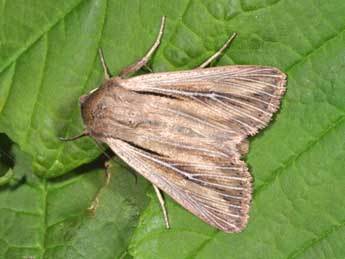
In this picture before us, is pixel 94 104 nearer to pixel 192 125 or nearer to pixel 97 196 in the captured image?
pixel 192 125

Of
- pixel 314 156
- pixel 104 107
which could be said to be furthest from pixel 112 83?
pixel 314 156

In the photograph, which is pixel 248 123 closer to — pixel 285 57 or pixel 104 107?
pixel 285 57

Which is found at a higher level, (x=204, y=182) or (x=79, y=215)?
(x=204, y=182)

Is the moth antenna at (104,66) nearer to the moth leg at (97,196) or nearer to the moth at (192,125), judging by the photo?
the moth at (192,125)

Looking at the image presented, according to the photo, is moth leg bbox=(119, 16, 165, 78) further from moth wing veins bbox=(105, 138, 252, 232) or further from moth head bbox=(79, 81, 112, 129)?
moth wing veins bbox=(105, 138, 252, 232)

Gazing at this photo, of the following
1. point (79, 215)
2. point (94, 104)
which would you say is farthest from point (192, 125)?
point (79, 215)

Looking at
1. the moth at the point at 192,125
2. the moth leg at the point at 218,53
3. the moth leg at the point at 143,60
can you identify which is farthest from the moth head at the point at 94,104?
the moth leg at the point at 218,53
